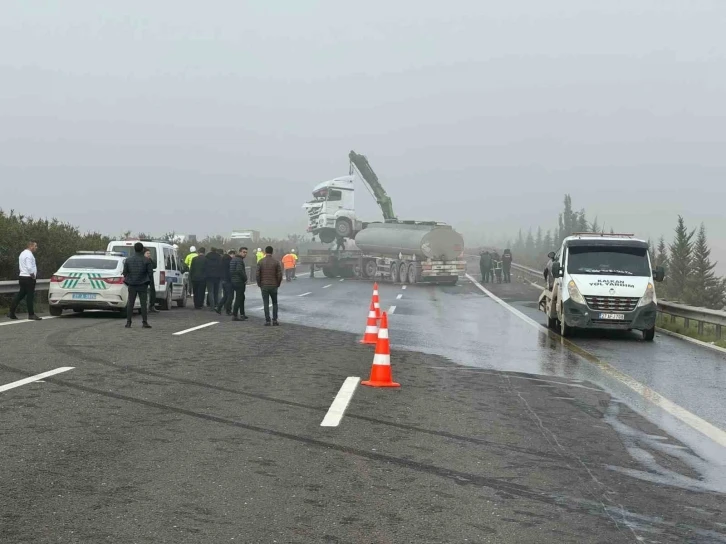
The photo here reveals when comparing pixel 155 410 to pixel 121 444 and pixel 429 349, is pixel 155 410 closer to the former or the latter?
pixel 121 444

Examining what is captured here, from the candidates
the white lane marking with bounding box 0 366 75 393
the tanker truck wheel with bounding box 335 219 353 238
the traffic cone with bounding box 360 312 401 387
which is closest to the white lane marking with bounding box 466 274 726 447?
the traffic cone with bounding box 360 312 401 387

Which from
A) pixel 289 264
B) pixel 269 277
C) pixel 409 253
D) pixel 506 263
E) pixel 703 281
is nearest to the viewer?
pixel 269 277

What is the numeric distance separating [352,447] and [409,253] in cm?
3861

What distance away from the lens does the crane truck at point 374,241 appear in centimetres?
4488

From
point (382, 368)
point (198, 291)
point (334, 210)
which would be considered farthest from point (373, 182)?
point (382, 368)

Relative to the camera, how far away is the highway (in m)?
4.89

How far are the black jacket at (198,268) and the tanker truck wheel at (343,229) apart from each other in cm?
2576

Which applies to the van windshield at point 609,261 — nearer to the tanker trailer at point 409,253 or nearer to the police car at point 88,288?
the police car at point 88,288

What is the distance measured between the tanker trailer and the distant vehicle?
24860 mm

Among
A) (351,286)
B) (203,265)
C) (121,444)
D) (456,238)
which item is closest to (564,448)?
(121,444)

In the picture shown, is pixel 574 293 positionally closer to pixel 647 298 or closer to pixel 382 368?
pixel 647 298

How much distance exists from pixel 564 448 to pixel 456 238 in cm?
3896

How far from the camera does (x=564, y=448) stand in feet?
23.4

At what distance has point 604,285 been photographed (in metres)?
18.0
